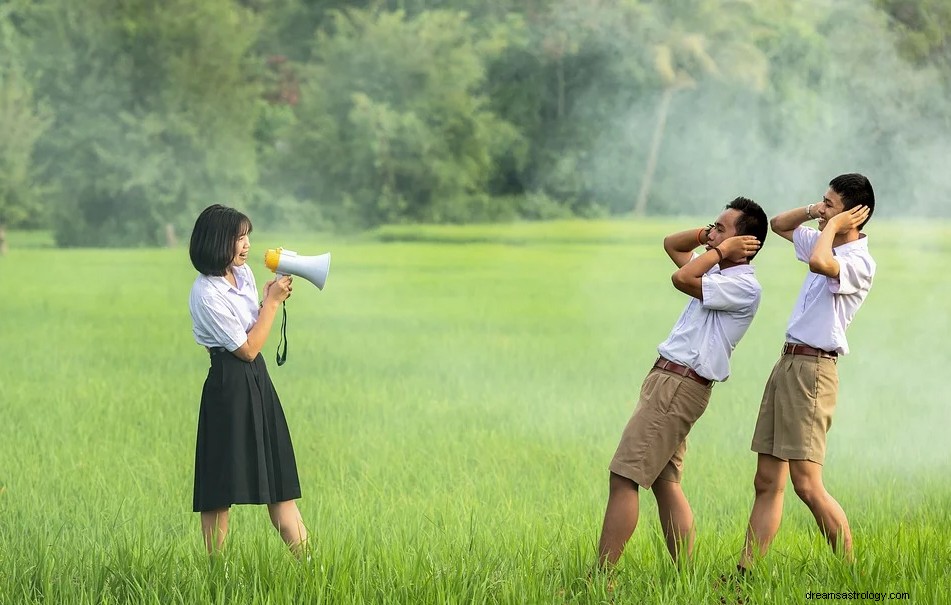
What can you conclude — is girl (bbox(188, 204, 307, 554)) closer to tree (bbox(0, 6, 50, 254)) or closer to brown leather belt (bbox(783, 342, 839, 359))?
brown leather belt (bbox(783, 342, 839, 359))

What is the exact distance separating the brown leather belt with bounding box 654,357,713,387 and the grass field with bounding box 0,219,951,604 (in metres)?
0.57

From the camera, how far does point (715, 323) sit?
4.29 meters

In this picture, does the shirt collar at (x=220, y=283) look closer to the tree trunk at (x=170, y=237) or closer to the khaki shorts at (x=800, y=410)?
the khaki shorts at (x=800, y=410)

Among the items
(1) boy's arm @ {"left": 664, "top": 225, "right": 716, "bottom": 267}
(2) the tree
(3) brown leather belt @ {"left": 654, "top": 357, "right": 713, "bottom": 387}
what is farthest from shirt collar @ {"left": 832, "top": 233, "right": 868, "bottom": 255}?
(2) the tree

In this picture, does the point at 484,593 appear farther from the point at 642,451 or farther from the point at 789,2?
the point at 789,2

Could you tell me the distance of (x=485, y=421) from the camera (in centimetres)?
809

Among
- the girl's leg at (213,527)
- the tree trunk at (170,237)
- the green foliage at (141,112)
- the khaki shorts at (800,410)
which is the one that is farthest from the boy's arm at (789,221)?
the tree trunk at (170,237)

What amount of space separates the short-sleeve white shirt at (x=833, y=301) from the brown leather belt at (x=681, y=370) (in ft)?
1.11

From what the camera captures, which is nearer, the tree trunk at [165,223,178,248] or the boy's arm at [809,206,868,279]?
the boy's arm at [809,206,868,279]

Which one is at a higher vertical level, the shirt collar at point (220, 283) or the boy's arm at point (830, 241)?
the boy's arm at point (830, 241)

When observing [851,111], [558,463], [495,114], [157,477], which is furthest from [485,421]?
[495,114]

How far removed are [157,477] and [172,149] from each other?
18396 millimetres

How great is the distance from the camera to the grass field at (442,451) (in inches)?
169

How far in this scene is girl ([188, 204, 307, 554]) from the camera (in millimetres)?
4336
